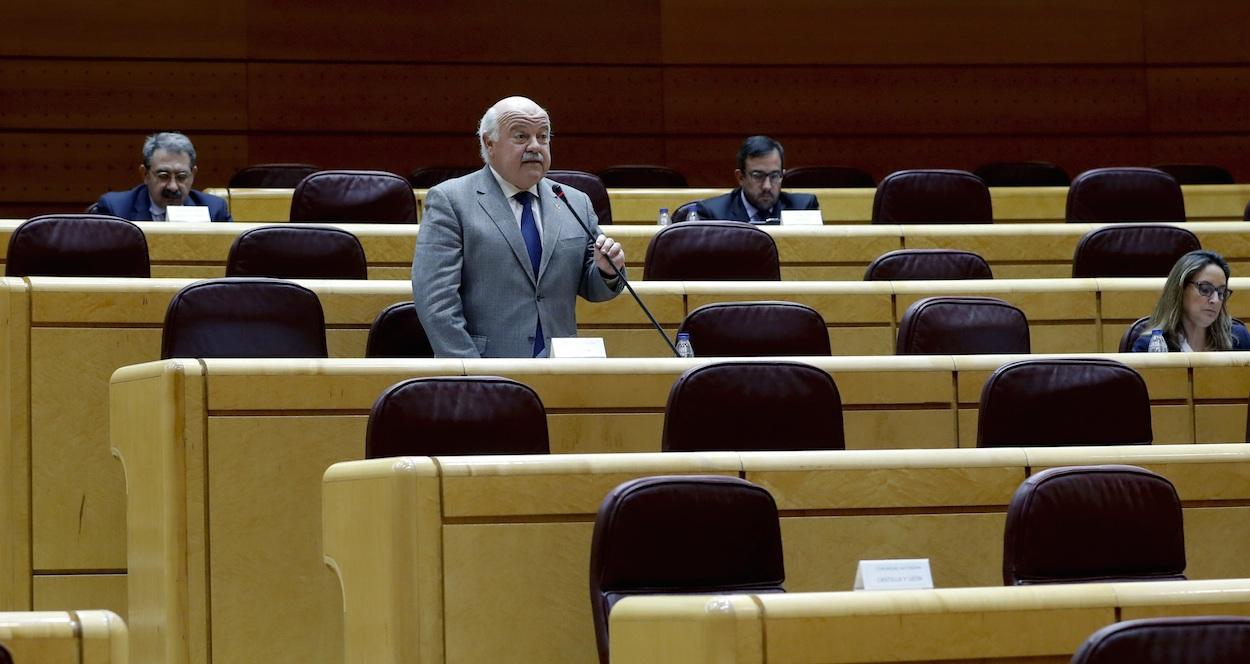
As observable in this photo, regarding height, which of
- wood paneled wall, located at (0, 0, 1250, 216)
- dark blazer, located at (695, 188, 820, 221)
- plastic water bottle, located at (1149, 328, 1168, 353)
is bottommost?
plastic water bottle, located at (1149, 328, 1168, 353)

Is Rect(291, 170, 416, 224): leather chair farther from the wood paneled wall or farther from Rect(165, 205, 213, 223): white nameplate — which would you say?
the wood paneled wall

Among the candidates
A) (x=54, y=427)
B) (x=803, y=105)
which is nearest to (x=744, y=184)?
(x=803, y=105)

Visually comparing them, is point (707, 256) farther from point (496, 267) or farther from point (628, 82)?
point (628, 82)

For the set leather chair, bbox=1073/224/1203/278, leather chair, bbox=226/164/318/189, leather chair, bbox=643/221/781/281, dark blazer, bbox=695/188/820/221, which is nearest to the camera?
leather chair, bbox=643/221/781/281

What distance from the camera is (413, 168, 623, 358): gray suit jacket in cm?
359

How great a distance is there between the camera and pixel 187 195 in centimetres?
Answer: 500

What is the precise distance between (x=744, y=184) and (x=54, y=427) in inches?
103

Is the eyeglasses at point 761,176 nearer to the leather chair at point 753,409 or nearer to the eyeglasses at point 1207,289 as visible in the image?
the eyeglasses at point 1207,289

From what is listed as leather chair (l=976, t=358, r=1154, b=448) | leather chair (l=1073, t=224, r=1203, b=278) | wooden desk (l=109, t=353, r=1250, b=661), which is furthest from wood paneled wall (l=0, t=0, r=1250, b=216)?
leather chair (l=976, t=358, r=1154, b=448)

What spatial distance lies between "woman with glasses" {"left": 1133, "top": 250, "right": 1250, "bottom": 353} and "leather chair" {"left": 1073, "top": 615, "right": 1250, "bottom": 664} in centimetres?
229

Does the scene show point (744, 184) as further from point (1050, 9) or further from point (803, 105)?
point (1050, 9)

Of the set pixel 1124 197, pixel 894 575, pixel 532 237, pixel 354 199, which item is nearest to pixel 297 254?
pixel 532 237

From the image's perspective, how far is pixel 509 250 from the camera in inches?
143

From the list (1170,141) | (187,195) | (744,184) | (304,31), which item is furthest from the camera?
(1170,141)
